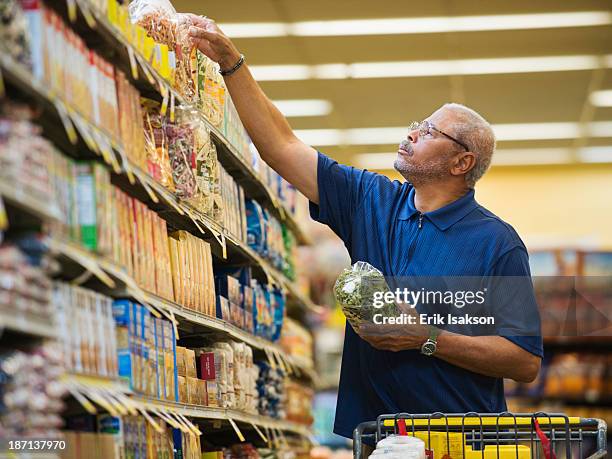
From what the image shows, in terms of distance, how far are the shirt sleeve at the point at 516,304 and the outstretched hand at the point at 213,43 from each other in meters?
1.16

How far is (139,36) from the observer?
3.05m

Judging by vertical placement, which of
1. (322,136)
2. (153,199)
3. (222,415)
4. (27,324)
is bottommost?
(222,415)

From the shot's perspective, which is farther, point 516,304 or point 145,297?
point 516,304

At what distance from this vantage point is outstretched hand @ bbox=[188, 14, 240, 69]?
369cm

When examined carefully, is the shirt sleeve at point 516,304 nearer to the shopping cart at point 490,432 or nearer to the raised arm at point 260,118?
the shopping cart at point 490,432

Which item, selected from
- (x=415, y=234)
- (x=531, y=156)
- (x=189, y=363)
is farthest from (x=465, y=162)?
(x=531, y=156)

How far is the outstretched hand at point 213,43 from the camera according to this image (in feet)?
12.1

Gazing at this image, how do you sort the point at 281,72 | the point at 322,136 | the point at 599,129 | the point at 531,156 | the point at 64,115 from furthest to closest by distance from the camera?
the point at 531,156
the point at 322,136
the point at 599,129
the point at 281,72
the point at 64,115

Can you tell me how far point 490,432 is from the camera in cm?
326

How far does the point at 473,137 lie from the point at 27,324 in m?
2.32

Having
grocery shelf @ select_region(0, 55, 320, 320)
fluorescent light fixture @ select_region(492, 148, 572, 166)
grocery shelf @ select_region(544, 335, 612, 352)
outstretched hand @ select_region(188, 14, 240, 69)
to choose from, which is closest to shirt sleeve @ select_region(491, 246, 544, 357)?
grocery shelf @ select_region(0, 55, 320, 320)

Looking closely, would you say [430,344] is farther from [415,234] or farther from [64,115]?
[64,115]

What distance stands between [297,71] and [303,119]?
1.41 m

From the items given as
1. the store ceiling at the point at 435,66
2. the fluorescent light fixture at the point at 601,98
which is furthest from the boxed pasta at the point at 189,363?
the fluorescent light fixture at the point at 601,98
